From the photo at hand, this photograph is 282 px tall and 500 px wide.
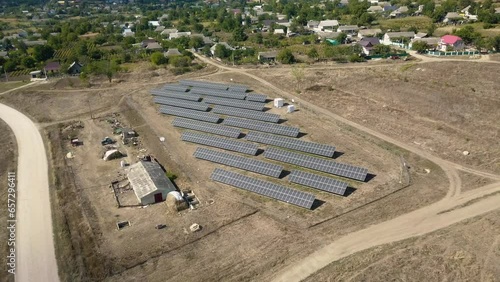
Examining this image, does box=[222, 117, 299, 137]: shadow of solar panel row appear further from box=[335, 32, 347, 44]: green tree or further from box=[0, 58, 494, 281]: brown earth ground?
box=[335, 32, 347, 44]: green tree

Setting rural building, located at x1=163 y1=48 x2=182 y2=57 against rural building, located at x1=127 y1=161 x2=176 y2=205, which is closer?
rural building, located at x1=127 y1=161 x2=176 y2=205

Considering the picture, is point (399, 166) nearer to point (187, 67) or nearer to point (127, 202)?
point (127, 202)

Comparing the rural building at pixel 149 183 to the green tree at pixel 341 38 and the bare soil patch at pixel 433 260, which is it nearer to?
the bare soil patch at pixel 433 260

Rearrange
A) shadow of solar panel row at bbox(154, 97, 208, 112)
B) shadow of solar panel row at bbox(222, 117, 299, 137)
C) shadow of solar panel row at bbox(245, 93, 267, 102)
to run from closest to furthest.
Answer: shadow of solar panel row at bbox(222, 117, 299, 137), shadow of solar panel row at bbox(154, 97, 208, 112), shadow of solar panel row at bbox(245, 93, 267, 102)

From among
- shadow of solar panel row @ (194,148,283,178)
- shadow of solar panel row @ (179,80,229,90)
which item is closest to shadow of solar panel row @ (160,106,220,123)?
shadow of solar panel row @ (194,148,283,178)

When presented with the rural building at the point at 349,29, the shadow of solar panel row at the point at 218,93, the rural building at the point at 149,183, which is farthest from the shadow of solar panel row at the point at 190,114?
the rural building at the point at 349,29

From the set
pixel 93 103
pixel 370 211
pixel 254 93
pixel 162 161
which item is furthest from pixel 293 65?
pixel 370 211

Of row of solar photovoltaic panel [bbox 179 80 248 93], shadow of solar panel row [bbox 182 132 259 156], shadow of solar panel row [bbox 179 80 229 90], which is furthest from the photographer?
shadow of solar panel row [bbox 179 80 229 90]
